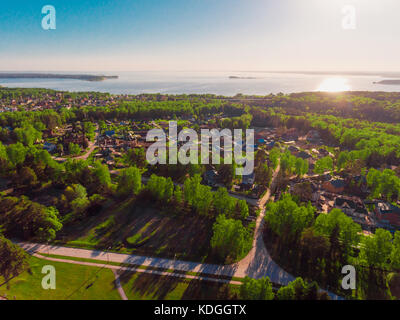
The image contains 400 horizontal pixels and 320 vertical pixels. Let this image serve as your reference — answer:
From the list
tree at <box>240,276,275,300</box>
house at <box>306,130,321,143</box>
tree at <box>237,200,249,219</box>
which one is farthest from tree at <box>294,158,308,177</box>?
house at <box>306,130,321,143</box>

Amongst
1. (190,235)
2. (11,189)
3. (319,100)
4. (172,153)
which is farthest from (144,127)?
(319,100)

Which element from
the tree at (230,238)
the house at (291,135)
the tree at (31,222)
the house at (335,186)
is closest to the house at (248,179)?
the house at (335,186)

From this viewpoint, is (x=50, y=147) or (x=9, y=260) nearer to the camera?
(x=9, y=260)

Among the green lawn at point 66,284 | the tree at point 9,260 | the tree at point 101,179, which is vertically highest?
the tree at point 101,179

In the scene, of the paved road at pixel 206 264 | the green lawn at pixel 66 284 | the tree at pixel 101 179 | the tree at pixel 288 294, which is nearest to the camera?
the tree at pixel 288 294

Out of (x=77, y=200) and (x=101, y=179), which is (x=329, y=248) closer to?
(x=77, y=200)

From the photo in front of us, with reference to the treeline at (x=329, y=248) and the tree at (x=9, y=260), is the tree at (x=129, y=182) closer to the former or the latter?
the tree at (x=9, y=260)

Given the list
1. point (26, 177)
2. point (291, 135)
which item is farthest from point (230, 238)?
→ point (291, 135)
